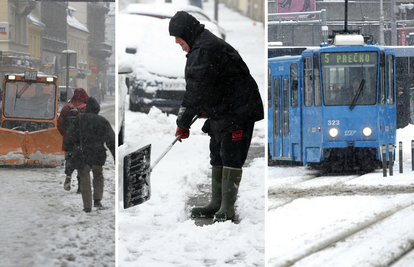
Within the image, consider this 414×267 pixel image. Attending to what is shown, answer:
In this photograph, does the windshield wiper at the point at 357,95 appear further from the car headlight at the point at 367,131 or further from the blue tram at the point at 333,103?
the car headlight at the point at 367,131

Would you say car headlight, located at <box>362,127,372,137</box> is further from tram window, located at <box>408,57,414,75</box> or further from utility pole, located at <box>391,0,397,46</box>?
utility pole, located at <box>391,0,397,46</box>

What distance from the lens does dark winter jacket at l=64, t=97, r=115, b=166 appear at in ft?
15.7

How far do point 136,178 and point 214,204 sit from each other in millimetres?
640

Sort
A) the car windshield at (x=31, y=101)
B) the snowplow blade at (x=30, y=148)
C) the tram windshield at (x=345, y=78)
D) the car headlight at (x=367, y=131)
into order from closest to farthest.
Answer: the car headlight at (x=367, y=131), the tram windshield at (x=345, y=78), the snowplow blade at (x=30, y=148), the car windshield at (x=31, y=101)

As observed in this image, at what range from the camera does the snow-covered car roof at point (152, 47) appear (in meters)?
6.46

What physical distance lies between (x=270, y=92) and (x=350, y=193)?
2.15m

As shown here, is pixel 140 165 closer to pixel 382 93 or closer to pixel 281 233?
pixel 281 233

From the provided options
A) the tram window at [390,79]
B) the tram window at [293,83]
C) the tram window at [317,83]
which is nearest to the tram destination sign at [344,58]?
the tram window at [317,83]

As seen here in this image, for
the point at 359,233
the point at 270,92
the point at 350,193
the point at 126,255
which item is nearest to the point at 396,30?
the point at 350,193

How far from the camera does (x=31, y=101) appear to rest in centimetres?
950

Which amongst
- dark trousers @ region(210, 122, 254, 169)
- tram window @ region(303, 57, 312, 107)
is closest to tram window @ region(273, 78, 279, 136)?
tram window @ region(303, 57, 312, 107)

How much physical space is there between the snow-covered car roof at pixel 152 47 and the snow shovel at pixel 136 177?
7.66 ft

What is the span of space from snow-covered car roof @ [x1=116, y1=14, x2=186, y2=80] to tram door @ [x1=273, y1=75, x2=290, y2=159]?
48.6 inches

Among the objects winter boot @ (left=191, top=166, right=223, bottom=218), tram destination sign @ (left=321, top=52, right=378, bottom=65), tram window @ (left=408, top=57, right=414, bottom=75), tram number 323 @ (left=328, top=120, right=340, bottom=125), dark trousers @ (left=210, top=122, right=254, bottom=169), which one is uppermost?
tram destination sign @ (left=321, top=52, right=378, bottom=65)
